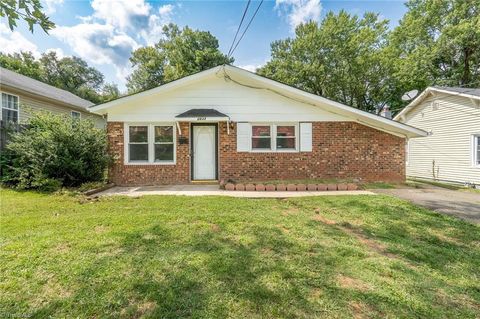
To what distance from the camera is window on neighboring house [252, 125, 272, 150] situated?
9.22m

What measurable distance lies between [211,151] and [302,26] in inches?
885

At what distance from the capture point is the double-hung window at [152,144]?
910 cm

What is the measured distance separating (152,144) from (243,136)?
11.2 ft

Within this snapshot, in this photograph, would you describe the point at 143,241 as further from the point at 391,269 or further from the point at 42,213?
the point at 391,269

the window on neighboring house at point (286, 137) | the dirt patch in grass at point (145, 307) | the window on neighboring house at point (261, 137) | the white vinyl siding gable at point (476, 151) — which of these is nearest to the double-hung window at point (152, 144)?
the window on neighboring house at point (261, 137)

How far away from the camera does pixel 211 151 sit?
9.33 metres

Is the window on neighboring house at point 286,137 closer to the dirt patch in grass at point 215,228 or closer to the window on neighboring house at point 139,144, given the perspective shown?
the window on neighboring house at point 139,144

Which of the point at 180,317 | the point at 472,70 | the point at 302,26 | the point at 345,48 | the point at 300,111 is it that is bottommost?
the point at 180,317

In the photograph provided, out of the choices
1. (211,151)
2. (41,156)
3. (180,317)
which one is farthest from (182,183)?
(180,317)

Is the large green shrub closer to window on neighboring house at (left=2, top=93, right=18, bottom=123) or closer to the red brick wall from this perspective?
the red brick wall

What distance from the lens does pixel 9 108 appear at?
1105 centimetres

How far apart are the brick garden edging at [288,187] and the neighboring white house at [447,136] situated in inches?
210

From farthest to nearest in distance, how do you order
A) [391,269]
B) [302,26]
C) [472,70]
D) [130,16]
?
[302,26] < [472,70] < [130,16] < [391,269]

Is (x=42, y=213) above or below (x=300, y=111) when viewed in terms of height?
below
